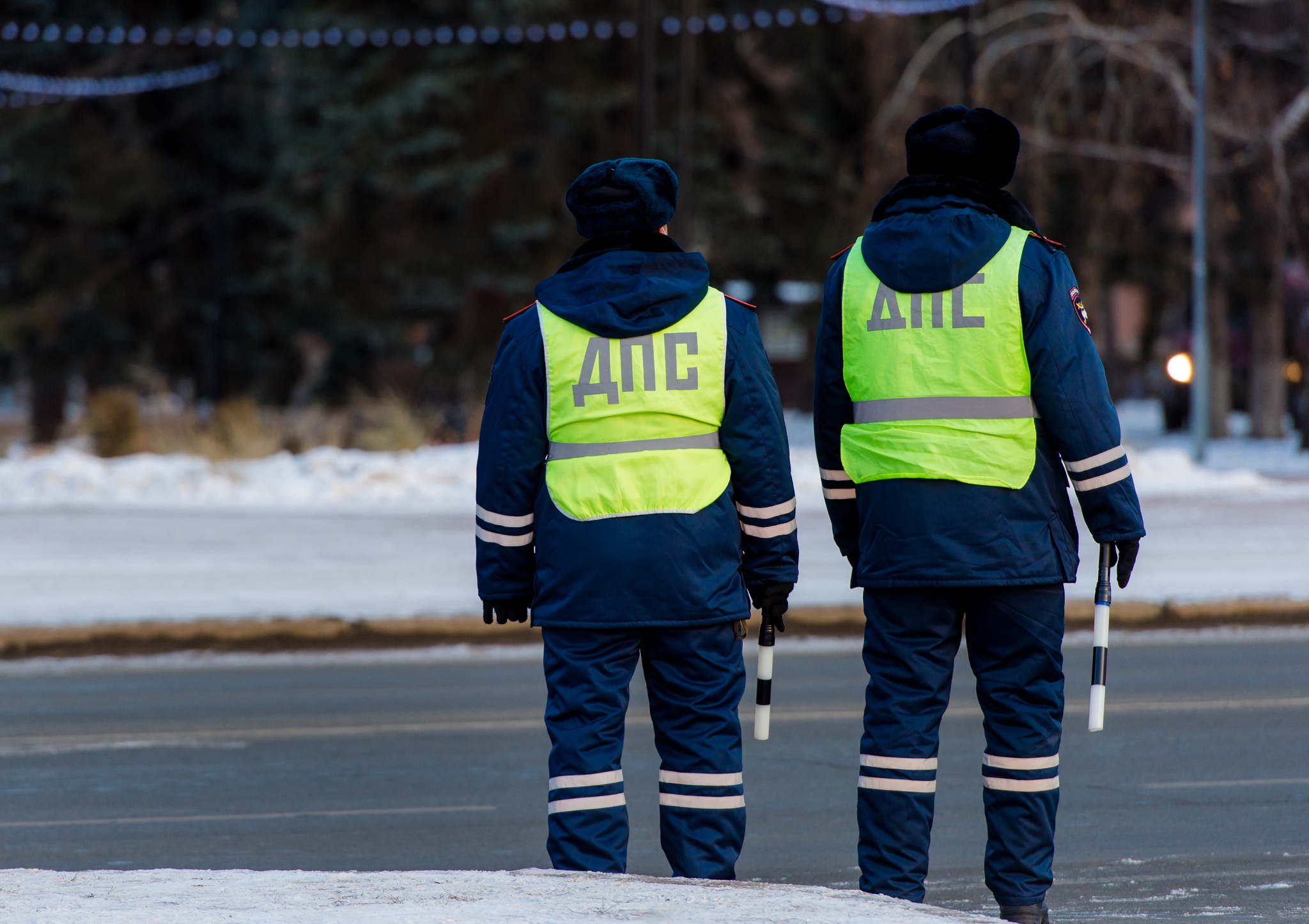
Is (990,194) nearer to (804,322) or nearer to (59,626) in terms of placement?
(59,626)

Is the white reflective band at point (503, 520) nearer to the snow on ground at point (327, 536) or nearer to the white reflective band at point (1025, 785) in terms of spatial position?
the white reflective band at point (1025, 785)

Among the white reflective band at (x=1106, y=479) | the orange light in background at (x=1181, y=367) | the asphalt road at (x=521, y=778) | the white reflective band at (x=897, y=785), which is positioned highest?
the orange light in background at (x=1181, y=367)

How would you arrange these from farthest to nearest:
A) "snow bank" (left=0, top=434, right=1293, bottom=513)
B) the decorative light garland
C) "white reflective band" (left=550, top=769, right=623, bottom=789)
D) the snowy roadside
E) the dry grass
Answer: the decorative light garland, the dry grass, "snow bank" (left=0, top=434, right=1293, bottom=513), the snowy roadside, "white reflective band" (left=550, top=769, right=623, bottom=789)

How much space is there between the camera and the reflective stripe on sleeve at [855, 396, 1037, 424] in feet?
15.3

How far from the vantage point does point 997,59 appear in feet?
86.4

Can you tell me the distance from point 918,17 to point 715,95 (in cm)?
392

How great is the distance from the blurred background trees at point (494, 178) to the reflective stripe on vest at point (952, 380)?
62.2ft

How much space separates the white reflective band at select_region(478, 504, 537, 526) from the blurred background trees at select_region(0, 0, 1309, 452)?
61.8 ft

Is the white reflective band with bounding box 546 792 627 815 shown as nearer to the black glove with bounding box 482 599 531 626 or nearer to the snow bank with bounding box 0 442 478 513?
the black glove with bounding box 482 599 531 626

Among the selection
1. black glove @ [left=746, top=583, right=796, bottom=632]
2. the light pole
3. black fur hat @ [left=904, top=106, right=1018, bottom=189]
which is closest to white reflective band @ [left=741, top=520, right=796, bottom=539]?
black glove @ [left=746, top=583, right=796, bottom=632]

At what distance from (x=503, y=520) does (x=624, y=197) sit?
0.91 metres

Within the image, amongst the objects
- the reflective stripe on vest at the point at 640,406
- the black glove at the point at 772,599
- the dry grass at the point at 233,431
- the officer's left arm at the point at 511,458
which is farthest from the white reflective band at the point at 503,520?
A: the dry grass at the point at 233,431

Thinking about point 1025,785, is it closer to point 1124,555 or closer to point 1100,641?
point 1100,641

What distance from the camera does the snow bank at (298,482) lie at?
63.1ft
